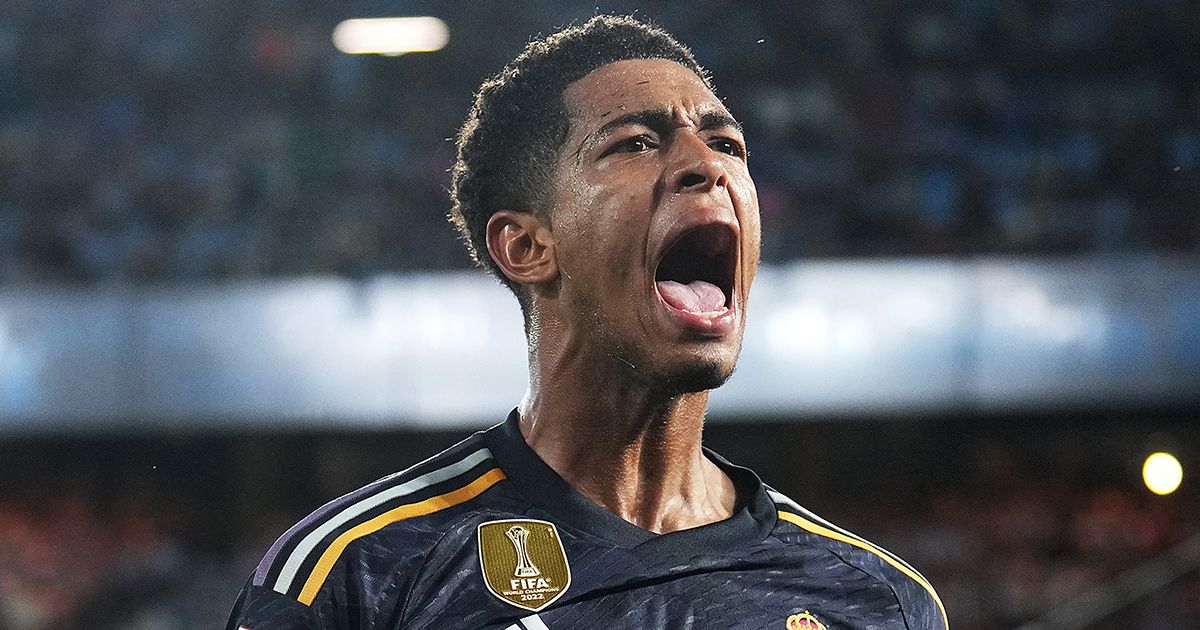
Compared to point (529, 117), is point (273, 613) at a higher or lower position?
lower

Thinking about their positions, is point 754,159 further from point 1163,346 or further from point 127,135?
point 127,135

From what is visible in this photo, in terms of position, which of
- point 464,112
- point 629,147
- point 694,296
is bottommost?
point 694,296

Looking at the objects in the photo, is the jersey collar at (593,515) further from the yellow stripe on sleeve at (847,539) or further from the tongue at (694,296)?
the tongue at (694,296)

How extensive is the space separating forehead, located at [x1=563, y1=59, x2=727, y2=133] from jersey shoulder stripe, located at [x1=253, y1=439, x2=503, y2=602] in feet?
1.84

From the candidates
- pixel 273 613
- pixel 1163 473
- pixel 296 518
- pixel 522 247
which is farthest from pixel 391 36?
pixel 273 613

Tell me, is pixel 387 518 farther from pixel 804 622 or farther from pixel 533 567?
pixel 804 622

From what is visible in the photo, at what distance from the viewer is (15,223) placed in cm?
994

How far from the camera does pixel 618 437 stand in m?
2.36

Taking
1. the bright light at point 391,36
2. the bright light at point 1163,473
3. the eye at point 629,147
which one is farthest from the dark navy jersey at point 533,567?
the bright light at point 391,36

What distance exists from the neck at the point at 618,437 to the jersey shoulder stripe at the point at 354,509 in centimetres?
12

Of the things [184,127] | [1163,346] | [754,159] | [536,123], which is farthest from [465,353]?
[536,123]

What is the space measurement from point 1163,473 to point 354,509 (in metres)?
8.38

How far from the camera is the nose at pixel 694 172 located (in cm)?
228

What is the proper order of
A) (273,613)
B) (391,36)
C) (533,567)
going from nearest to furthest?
(273,613), (533,567), (391,36)
